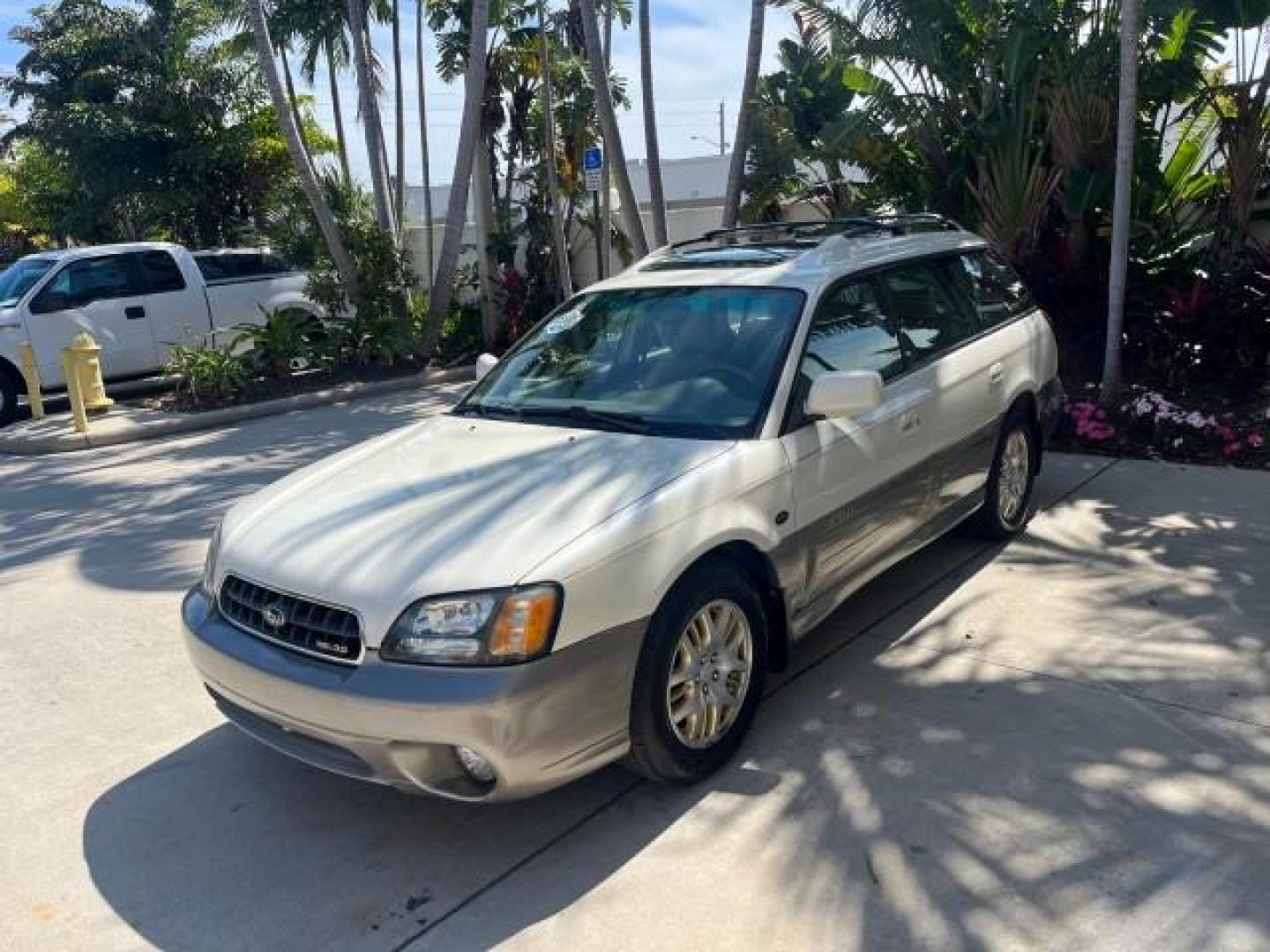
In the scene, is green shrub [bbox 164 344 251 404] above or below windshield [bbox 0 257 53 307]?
below

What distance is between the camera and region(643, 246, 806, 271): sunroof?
470cm

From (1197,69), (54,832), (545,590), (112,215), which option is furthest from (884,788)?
(112,215)

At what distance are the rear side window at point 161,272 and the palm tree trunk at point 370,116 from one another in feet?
9.12

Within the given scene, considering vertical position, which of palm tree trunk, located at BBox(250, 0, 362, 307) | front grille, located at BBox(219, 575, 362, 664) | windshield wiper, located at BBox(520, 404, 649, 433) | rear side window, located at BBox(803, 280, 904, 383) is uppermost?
palm tree trunk, located at BBox(250, 0, 362, 307)

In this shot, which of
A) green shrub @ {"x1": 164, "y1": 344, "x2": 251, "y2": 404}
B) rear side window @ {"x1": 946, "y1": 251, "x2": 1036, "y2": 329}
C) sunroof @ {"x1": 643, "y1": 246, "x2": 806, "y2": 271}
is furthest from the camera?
green shrub @ {"x1": 164, "y1": 344, "x2": 251, "y2": 404}

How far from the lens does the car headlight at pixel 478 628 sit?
2.99 metres

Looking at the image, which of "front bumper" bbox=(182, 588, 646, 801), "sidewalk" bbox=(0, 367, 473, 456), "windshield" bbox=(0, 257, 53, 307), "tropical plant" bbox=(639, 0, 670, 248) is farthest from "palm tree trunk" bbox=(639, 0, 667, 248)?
"front bumper" bbox=(182, 588, 646, 801)

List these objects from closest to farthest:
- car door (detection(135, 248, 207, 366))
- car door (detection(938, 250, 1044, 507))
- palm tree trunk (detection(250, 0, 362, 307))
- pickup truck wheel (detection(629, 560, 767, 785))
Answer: pickup truck wheel (detection(629, 560, 767, 785)) < car door (detection(938, 250, 1044, 507)) < palm tree trunk (detection(250, 0, 362, 307)) < car door (detection(135, 248, 207, 366))

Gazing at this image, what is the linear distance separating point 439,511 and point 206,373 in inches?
363

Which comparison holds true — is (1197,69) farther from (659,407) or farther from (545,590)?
(545,590)

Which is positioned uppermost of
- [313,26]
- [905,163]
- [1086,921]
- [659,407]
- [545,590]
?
[313,26]

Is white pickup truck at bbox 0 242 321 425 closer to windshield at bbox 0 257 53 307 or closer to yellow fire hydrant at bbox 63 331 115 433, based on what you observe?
windshield at bbox 0 257 53 307

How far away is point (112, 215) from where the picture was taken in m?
22.9

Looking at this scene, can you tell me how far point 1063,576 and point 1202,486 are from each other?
6.67ft
